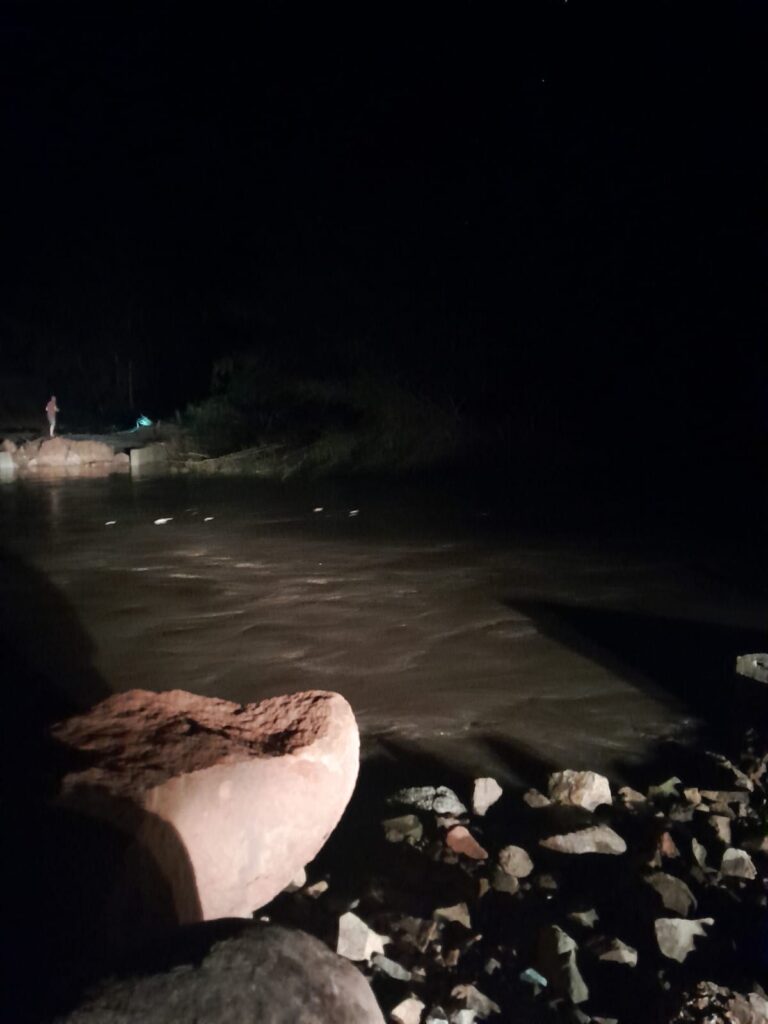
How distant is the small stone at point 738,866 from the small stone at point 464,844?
0.91 metres

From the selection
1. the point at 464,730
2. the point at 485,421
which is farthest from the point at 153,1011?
the point at 485,421

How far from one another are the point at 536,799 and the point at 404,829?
2.15ft

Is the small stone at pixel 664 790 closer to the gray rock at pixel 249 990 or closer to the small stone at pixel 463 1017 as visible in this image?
the small stone at pixel 463 1017

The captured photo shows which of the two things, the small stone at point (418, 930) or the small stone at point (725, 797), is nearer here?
the small stone at point (418, 930)

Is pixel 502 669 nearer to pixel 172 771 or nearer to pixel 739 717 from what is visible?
pixel 739 717

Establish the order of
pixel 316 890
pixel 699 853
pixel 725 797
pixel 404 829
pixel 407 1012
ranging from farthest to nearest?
pixel 725 797, pixel 404 829, pixel 699 853, pixel 316 890, pixel 407 1012

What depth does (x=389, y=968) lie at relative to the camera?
258cm

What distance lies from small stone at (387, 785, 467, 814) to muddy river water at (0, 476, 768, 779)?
42 centimetres

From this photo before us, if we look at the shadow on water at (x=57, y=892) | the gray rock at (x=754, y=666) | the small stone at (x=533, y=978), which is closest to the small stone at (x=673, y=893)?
the small stone at (x=533, y=978)

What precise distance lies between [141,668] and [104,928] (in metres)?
3.63

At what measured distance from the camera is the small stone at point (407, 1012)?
2357mm

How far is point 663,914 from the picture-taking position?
2.87 m

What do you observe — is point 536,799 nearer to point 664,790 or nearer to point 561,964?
point 664,790

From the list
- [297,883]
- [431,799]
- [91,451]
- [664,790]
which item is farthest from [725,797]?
[91,451]
